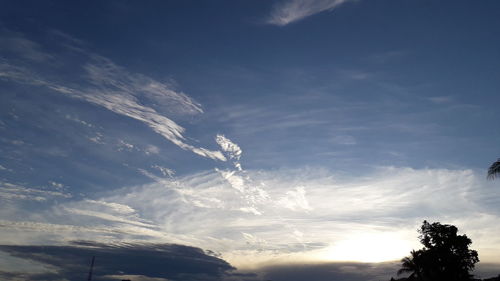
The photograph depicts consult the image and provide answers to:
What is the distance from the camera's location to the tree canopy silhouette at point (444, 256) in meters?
54.2

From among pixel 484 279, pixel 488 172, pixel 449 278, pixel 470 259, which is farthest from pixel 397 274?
pixel 488 172

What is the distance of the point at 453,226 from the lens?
2195 inches

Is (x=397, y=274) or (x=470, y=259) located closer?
(x=470, y=259)

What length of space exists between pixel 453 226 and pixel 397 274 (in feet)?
42.4

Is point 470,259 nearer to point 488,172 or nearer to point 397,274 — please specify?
point 397,274

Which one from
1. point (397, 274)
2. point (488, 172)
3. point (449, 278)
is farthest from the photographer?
point (397, 274)

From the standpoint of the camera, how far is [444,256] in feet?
180

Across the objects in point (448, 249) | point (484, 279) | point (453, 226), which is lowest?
point (484, 279)

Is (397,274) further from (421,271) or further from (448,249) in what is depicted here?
(448,249)

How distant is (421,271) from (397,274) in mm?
4022

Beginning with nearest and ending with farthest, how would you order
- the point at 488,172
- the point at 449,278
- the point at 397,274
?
the point at 488,172 < the point at 449,278 < the point at 397,274

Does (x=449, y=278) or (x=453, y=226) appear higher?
(x=453, y=226)

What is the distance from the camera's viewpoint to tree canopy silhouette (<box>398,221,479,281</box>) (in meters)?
54.2

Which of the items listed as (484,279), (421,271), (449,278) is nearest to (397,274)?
(421,271)
